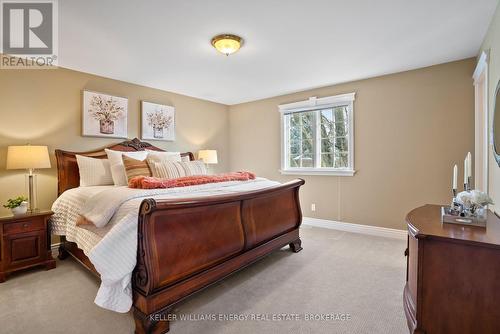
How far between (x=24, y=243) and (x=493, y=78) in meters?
4.62

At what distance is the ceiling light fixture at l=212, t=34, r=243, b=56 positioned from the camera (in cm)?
252

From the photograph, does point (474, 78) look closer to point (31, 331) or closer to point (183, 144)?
point (183, 144)

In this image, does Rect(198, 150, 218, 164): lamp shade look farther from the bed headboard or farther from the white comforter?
the white comforter

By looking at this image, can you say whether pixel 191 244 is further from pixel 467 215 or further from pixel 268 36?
pixel 268 36

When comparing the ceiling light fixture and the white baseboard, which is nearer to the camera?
the ceiling light fixture

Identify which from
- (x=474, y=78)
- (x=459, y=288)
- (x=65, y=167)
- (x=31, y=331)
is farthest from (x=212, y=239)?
(x=474, y=78)

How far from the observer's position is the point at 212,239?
2.07 meters

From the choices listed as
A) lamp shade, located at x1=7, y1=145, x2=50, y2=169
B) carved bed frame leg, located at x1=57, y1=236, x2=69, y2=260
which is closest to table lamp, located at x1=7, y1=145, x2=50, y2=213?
lamp shade, located at x1=7, y1=145, x2=50, y2=169

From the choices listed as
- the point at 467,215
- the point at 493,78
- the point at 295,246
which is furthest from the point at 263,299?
the point at 493,78

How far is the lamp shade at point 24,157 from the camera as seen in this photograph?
2637 millimetres

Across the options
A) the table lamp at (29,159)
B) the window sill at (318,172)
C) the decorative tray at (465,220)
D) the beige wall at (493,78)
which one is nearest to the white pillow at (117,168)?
the table lamp at (29,159)

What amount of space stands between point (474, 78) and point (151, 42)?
11.9 ft

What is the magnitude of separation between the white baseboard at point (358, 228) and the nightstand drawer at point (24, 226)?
12.1ft

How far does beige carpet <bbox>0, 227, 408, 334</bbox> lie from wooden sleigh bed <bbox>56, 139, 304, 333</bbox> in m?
0.18
